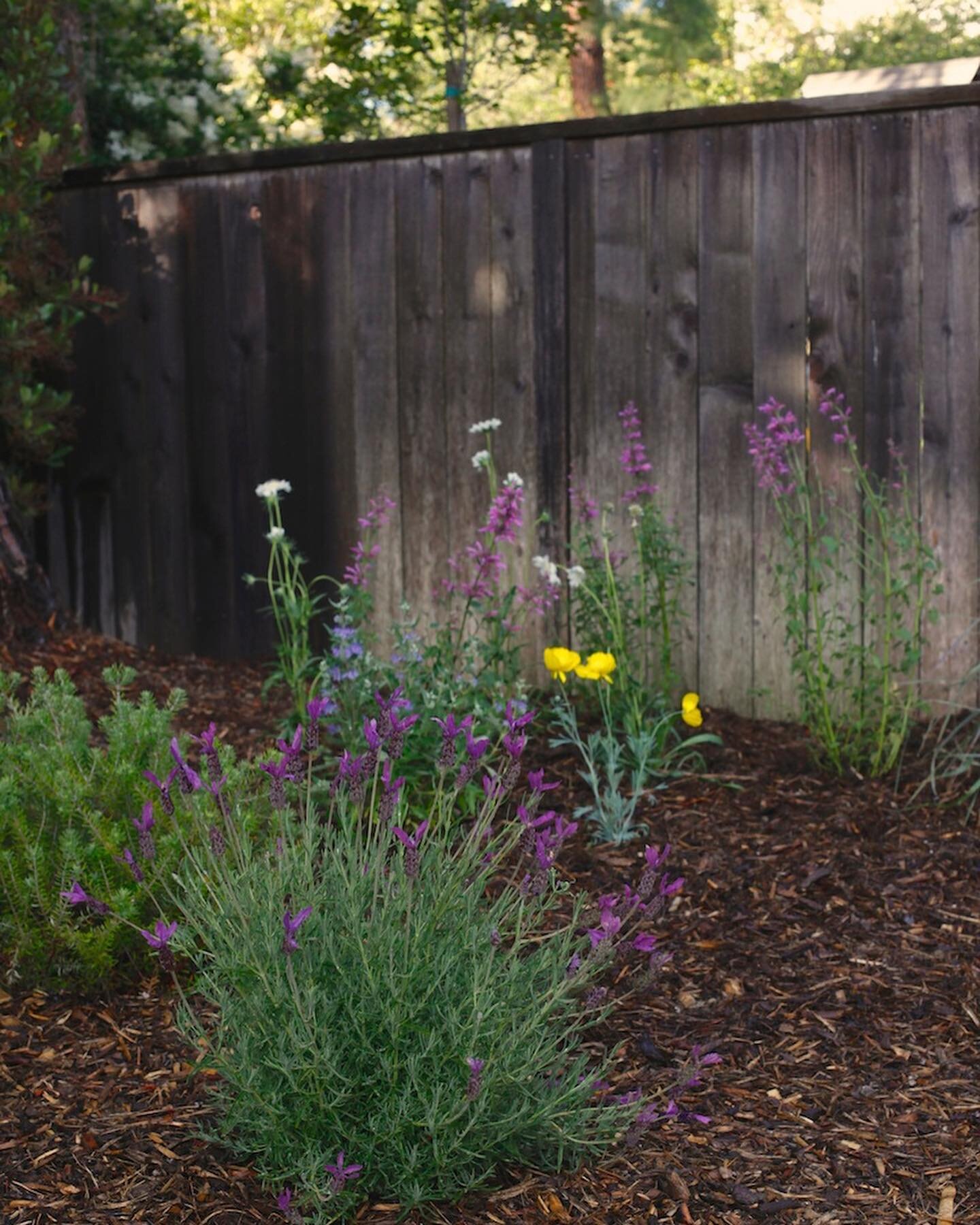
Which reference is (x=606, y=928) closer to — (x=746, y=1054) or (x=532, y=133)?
(x=746, y=1054)

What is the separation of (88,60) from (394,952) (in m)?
7.01

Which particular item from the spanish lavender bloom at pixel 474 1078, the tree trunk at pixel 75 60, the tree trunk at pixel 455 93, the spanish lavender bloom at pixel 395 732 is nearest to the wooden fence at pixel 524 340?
the tree trunk at pixel 75 60

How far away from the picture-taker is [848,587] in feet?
14.9

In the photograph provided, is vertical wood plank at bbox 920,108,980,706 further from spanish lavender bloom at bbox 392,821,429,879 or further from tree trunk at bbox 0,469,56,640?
tree trunk at bbox 0,469,56,640

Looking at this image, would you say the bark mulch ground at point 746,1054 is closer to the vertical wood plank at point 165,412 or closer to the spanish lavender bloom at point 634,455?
the spanish lavender bloom at point 634,455

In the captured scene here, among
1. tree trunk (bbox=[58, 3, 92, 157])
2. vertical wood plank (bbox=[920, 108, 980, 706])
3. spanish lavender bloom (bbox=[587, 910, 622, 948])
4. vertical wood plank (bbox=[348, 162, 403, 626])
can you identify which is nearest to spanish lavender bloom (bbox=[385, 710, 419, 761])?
spanish lavender bloom (bbox=[587, 910, 622, 948])

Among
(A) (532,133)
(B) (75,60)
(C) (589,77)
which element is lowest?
(A) (532,133)

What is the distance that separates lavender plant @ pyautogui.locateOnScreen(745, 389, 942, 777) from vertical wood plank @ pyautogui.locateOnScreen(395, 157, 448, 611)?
120 centimetres

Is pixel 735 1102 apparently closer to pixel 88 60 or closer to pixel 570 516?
pixel 570 516

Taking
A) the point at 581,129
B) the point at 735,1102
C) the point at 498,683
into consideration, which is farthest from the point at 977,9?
the point at 735,1102

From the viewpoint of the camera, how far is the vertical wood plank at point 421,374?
16.7 feet

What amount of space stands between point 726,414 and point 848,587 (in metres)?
0.69

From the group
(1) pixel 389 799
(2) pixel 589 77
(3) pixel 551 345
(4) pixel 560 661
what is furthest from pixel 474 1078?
(2) pixel 589 77

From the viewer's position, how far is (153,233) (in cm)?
563
